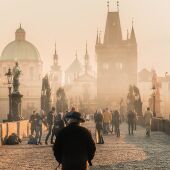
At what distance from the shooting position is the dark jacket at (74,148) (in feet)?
23.7

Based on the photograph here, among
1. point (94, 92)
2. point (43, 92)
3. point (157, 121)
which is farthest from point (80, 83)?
point (157, 121)

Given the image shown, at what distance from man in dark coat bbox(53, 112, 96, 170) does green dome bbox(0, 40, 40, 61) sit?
12176 centimetres

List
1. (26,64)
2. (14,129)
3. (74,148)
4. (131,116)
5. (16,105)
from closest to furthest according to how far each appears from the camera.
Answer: (74,148) → (14,129) → (131,116) → (16,105) → (26,64)

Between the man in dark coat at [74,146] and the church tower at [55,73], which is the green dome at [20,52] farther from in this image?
the man in dark coat at [74,146]

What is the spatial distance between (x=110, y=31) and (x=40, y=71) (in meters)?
20.2

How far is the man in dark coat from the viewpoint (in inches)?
284

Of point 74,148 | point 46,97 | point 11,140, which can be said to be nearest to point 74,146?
point 74,148

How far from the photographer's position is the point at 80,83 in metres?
145

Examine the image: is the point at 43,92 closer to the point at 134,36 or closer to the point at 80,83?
the point at 134,36

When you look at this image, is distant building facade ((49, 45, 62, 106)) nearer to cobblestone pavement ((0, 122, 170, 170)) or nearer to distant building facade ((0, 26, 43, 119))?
distant building facade ((0, 26, 43, 119))

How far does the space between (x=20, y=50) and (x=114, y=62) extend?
23735 mm

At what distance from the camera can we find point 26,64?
128 m

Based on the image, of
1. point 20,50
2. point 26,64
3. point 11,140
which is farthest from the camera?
point 20,50

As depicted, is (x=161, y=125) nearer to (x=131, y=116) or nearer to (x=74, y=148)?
(x=131, y=116)
